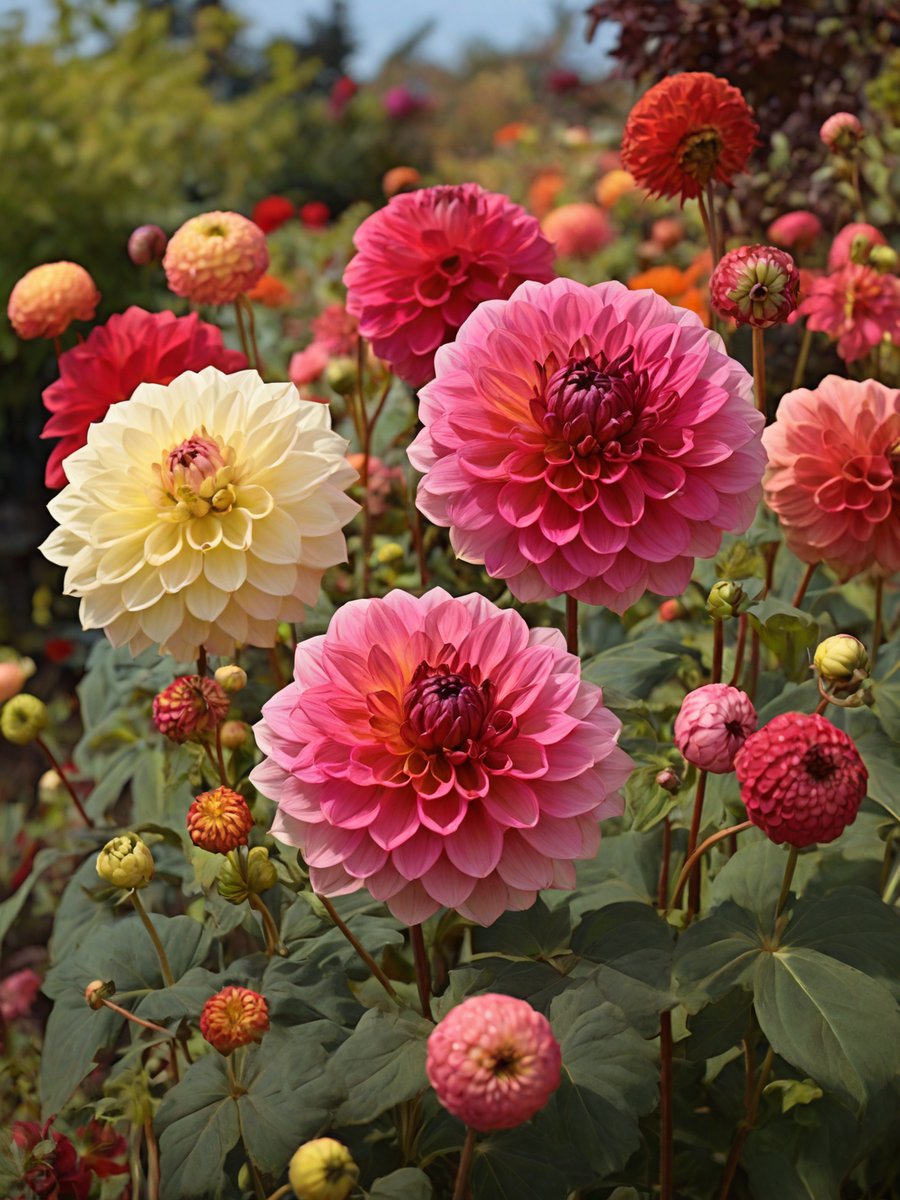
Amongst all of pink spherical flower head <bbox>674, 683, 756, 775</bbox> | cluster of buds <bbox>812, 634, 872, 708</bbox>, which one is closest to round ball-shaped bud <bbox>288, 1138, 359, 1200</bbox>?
pink spherical flower head <bbox>674, 683, 756, 775</bbox>

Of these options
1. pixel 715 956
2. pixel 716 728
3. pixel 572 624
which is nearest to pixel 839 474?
pixel 572 624

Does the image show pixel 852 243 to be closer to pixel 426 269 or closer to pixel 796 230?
pixel 796 230

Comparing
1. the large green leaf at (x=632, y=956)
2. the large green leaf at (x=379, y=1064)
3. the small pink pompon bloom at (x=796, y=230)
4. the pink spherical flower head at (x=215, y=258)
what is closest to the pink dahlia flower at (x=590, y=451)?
the large green leaf at (x=632, y=956)

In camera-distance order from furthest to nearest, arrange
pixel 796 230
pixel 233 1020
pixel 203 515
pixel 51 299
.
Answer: pixel 796 230, pixel 51 299, pixel 203 515, pixel 233 1020

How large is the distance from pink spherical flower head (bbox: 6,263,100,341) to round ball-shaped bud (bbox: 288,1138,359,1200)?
125 cm

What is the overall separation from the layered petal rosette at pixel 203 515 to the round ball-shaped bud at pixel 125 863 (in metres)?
0.21

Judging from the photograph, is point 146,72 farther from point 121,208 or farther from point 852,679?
point 852,679

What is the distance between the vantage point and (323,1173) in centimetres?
89

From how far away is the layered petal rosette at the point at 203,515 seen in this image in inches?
50.0

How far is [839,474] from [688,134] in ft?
1.59

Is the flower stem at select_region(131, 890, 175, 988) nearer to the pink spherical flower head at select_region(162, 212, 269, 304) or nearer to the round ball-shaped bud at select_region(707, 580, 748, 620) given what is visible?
the round ball-shaped bud at select_region(707, 580, 748, 620)

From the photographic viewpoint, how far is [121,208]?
201 inches

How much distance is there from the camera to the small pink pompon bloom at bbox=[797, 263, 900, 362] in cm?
181

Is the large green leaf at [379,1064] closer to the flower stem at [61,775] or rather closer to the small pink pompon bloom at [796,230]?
the flower stem at [61,775]
